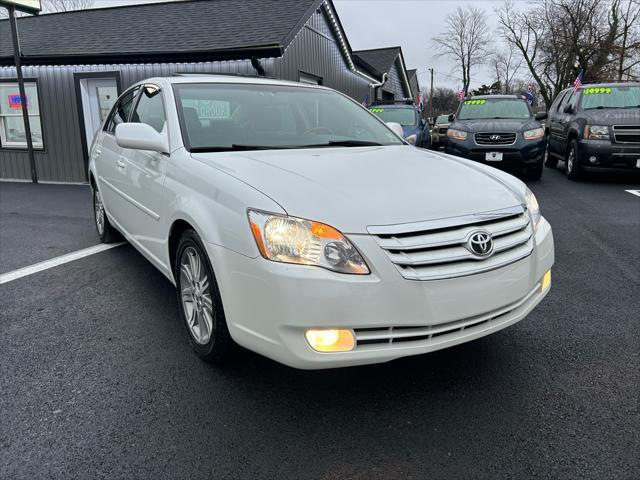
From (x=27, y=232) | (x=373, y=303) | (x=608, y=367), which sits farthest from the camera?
(x=27, y=232)

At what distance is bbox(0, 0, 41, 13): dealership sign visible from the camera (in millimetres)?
10764

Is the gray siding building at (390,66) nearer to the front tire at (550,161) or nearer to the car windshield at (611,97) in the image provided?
the front tire at (550,161)

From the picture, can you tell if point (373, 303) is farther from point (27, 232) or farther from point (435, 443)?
point (27, 232)

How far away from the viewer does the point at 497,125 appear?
945 cm

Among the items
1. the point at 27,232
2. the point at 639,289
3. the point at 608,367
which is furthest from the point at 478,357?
the point at 27,232

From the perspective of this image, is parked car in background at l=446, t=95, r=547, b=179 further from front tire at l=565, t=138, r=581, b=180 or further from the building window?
the building window

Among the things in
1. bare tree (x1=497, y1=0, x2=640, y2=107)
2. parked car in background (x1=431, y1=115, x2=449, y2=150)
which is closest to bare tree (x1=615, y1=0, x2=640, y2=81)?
bare tree (x1=497, y1=0, x2=640, y2=107)

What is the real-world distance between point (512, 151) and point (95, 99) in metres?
9.29

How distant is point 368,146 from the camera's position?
3.58 metres

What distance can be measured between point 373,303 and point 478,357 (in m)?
1.16

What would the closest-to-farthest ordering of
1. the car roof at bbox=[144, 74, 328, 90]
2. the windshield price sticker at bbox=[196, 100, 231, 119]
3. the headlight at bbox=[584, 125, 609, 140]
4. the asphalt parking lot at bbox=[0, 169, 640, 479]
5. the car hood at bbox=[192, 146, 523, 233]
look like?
the asphalt parking lot at bbox=[0, 169, 640, 479] < the car hood at bbox=[192, 146, 523, 233] < the windshield price sticker at bbox=[196, 100, 231, 119] < the car roof at bbox=[144, 74, 328, 90] < the headlight at bbox=[584, 125, 609, 140]

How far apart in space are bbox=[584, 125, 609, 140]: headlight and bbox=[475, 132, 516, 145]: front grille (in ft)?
4.34

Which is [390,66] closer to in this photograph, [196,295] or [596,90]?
[596,90]

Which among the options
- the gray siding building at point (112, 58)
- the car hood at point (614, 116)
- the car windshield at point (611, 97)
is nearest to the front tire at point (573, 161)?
the car hood at point (614, 116)
